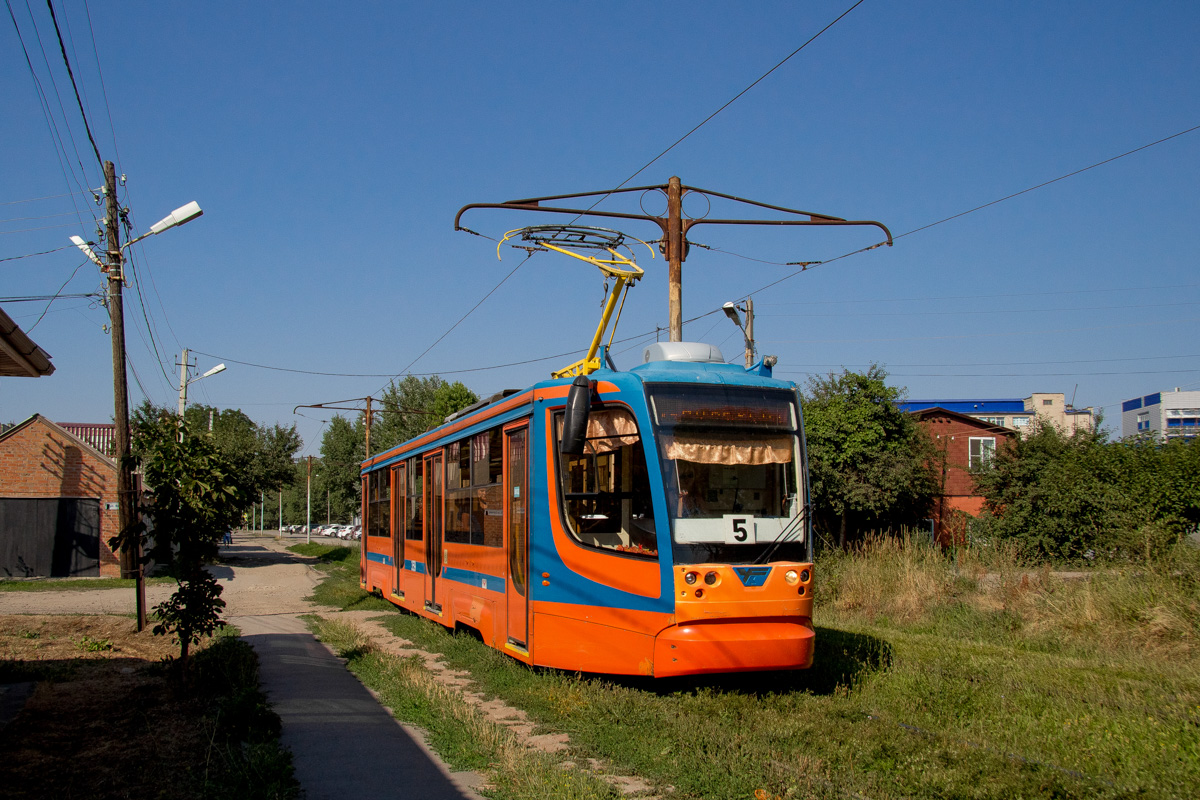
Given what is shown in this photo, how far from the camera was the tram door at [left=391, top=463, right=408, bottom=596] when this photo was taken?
52.0 feet

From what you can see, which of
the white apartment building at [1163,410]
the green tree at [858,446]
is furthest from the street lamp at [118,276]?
the white apartment building at [1163,410]

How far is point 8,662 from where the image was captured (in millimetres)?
10672

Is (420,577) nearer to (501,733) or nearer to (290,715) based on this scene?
(290,715)

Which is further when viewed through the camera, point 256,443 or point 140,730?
point 256,443

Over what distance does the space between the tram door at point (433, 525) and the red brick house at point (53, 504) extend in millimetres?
18628

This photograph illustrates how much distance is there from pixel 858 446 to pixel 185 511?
986 inches

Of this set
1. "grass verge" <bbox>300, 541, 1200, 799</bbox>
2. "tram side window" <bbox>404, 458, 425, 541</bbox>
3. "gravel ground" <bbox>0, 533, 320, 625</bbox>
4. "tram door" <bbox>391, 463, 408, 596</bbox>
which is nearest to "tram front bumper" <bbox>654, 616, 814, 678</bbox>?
"grass verge" <bbox>300, 541, 1200, 799</bbox>

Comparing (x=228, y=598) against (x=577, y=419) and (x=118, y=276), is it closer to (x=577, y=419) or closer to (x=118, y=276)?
(x=118, y=276)

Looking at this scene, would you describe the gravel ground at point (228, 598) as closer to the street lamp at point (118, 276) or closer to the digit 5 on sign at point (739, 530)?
the street lamp at point (118, 276)

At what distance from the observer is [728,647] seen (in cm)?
764

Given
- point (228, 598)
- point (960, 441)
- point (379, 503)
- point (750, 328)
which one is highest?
point (750, 328)

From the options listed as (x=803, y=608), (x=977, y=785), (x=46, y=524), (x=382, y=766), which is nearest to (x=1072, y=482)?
(x=803, y=608)

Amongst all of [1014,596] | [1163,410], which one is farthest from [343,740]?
[1163,410]

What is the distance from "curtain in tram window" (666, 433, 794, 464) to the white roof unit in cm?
134
